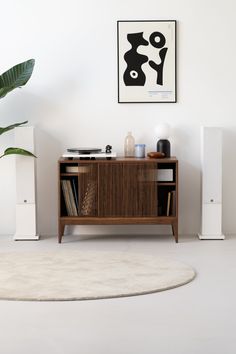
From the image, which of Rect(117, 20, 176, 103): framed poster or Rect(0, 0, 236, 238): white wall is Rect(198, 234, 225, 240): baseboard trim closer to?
Rect(0, 0, 236, 238): white wall

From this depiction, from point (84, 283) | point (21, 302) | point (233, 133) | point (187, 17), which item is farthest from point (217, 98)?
point (21, 302)

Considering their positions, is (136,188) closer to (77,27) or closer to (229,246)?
(229,246)

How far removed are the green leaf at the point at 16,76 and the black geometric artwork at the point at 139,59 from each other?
85 centimetres

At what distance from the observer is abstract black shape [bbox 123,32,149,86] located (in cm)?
625

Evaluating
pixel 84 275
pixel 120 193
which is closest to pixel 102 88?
pixel 120 193

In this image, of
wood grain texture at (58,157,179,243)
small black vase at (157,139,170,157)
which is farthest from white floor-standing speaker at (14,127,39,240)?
small black vase at (157,139,170,157)

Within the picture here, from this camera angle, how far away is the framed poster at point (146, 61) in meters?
6.24

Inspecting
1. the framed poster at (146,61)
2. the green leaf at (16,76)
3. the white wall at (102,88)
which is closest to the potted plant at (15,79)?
the green leaf at (16,76)

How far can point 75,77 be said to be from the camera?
632 cm

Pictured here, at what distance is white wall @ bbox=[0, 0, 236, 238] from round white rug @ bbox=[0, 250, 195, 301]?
1070 mm

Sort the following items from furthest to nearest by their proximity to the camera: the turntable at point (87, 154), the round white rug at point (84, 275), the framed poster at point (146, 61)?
the framed poster at point (146, 61) < the turntable at point (87, 154) < the round white rug at point (84, 275)

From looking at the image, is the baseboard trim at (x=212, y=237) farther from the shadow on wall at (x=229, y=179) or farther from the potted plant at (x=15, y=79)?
the potted plant at (x=15, y=79)

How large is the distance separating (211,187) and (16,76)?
5.97 feet

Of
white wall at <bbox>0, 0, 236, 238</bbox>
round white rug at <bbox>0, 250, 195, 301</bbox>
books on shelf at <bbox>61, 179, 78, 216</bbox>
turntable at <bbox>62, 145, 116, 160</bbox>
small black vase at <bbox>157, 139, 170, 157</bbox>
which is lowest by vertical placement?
round white rug at <bbox>0, 250, 195, 301</bbox>
